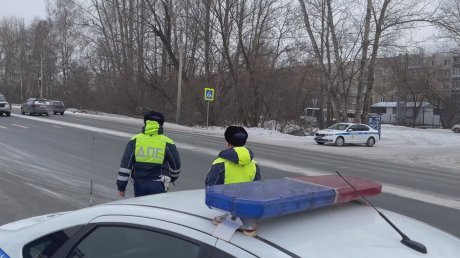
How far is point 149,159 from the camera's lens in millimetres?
5316

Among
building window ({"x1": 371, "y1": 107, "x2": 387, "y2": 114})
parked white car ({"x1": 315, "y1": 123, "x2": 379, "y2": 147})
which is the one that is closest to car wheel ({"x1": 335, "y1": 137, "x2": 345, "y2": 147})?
parked white car ({"x1": 315, "y1": 123, "x2": 379, "y2": 147})

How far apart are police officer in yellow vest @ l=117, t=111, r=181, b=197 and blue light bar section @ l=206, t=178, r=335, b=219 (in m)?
3.12

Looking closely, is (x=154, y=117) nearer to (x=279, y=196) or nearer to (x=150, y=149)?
(x=150, y=149)

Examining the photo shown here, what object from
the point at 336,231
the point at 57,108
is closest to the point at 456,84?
the point at 57,108

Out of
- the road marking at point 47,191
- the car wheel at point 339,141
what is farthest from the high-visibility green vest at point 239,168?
the car wheel at point 339,141

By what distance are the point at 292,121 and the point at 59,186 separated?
104 ft

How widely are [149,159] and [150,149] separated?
111mm

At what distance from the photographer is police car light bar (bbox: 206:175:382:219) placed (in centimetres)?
186

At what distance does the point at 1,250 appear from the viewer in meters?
2.69

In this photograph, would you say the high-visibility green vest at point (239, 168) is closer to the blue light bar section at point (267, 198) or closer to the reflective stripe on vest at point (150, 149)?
the reflective stripe on vest at point (150, 149)

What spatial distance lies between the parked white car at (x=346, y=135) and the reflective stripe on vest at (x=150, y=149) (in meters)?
23.3

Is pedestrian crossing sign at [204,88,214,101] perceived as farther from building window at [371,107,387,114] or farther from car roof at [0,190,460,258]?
building window at [371,107,387,114]

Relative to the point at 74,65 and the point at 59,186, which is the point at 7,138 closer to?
the point at 59,186

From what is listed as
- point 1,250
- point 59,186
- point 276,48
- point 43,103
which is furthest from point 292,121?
point 1,250
